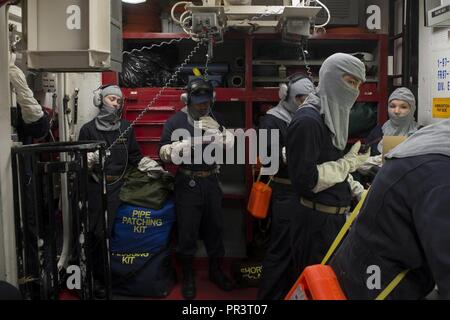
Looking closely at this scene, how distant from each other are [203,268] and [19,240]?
207cm

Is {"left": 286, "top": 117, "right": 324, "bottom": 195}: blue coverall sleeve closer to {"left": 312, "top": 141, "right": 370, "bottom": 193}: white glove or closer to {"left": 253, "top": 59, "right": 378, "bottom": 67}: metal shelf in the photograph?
{"left": 312, "top": 141, "right": 370, "bottom": 193}: white glove

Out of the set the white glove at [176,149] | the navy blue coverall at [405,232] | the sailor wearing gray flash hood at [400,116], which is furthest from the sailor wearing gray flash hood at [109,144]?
the navy blue coverall at [405,232]

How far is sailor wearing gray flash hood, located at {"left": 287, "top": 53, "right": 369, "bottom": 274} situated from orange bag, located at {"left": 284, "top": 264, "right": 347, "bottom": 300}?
0.93 meters

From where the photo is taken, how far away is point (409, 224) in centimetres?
103

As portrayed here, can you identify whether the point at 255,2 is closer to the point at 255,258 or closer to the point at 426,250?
the point at 255,258

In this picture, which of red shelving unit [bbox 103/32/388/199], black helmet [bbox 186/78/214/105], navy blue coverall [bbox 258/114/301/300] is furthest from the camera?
red shelving unit [bbox 103/32/388/199]

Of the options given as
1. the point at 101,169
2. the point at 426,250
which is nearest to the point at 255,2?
the point at 101,169

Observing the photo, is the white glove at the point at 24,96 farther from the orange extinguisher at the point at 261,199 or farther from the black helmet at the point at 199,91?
the orange extinguisher at the point at 261,199

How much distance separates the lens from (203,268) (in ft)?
12.8

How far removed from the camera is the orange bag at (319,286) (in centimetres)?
118

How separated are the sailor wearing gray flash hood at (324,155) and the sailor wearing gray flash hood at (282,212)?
0.17 meters

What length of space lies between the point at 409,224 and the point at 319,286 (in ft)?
1.04

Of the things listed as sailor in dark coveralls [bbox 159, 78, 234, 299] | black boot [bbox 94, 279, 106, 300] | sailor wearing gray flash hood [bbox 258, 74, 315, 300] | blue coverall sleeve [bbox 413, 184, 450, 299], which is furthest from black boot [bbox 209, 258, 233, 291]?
blue coverall sleeve [bbox 413, 184, 450, 299]

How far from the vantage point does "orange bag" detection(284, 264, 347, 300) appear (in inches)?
46.5
